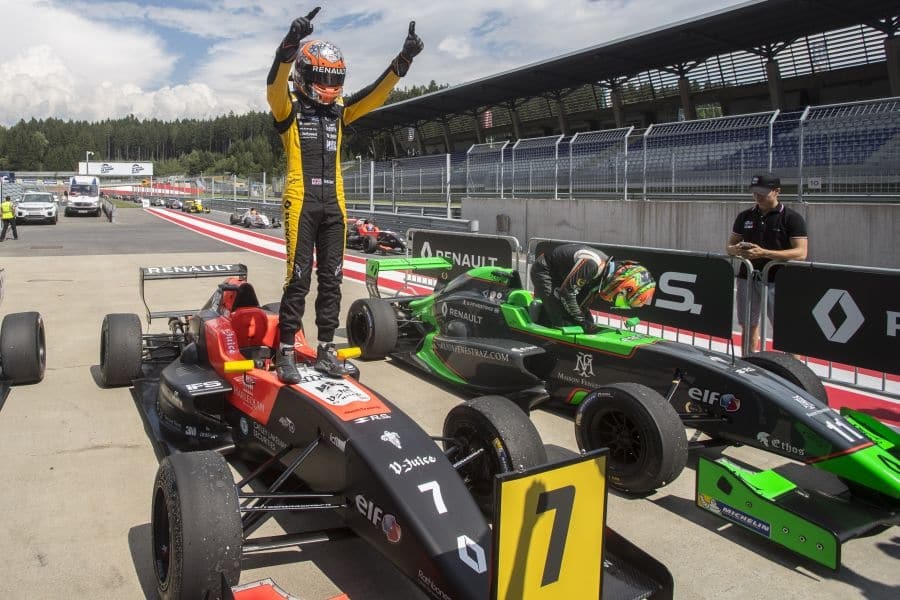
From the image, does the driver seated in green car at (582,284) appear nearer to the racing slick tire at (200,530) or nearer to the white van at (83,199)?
the racing slick tire at (200,530)

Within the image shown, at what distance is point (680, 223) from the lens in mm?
13188

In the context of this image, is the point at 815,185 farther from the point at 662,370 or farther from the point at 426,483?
the point at 426,483

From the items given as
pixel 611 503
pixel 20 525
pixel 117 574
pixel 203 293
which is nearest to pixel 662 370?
pixel 611 503

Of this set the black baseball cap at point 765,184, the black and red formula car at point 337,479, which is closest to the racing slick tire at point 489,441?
the black and red formula car at point 337,479

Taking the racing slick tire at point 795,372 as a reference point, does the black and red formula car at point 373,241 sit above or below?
above

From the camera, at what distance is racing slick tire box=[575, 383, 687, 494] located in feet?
12.2

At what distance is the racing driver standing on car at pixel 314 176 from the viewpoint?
400 centimetres

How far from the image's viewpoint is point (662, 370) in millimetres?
4594

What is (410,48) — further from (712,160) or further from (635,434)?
(712,160)

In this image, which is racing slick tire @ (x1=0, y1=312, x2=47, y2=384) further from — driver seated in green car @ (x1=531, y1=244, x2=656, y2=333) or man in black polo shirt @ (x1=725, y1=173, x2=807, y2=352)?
man in black polo shirt @ (x1=725, y1=173, x2=807, y2=352)

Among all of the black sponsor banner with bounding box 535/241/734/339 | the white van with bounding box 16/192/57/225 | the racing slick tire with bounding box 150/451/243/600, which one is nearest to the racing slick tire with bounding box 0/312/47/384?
the racing slick tire with bounding box 150/451/243/600

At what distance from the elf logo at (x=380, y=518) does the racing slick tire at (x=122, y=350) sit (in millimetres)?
3508

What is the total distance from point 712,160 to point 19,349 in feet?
38.6

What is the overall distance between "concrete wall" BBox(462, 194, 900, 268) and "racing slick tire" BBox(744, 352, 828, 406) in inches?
256
